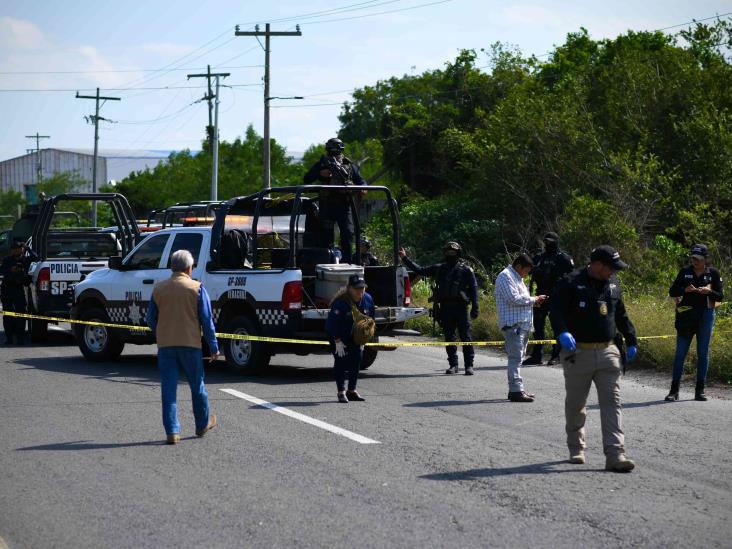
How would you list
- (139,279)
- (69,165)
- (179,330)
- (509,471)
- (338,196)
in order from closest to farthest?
(509,471)
(179,330)
(338,196)
(139,279)
(69,165)

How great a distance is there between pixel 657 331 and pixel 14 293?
37.2 ft

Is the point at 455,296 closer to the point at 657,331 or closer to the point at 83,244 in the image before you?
the point at 657,331

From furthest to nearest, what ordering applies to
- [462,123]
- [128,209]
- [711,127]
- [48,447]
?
1. [462,123]
2. [711,127]
3. [128,209]
4. [48,447]

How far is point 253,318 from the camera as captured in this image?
1447 centimetres

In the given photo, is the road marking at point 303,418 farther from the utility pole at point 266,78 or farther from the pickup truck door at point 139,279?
the utility pole at point 266,78

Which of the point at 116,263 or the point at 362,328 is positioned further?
the point at 116,263

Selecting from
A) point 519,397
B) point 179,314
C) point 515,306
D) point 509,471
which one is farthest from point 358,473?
point 515,306

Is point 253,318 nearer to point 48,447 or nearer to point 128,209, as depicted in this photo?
point 48,447

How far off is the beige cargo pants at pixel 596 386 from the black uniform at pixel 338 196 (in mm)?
6804

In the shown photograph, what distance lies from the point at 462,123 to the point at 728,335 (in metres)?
30.6

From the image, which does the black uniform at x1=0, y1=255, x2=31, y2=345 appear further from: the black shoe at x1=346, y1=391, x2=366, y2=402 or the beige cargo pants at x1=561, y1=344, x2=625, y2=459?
the beige cargo pants at x1=561, y1=344, x2=625, y2=459

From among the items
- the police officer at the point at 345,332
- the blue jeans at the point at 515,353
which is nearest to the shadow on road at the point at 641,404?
the blue jeans at the point at 515,353

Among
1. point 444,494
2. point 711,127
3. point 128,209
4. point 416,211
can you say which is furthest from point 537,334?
point 416,211

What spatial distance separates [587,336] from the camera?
28.2ft
